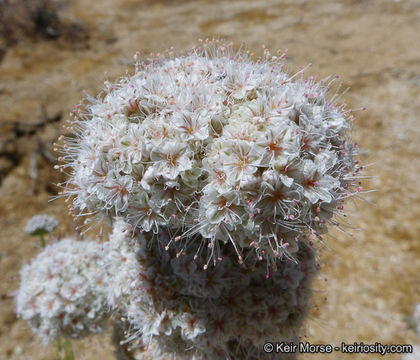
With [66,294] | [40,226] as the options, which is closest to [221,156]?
[66,294]

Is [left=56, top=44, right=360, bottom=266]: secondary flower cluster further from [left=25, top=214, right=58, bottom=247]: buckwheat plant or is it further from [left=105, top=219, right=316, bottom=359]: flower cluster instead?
[left=25, top=214, right=58, bottom=247]: buckwheat plant

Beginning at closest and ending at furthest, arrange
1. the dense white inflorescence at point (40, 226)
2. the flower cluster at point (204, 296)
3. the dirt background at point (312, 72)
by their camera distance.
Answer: the flower cluster at point (204, 296), the dense white inflorescence at point (40, 226), the dirt background at point (312, 72)

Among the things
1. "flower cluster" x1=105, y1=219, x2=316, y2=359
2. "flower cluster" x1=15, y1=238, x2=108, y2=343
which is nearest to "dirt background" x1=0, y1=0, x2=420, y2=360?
"flower cluster" x1=105, y1=219, x2=316, y2=359

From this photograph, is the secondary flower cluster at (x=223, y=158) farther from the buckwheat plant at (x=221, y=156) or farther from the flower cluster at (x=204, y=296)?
the flower cluster at (x=204, y=296)

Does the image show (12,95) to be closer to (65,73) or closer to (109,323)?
(65,73)

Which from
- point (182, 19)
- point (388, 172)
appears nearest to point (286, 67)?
point (388, 172)

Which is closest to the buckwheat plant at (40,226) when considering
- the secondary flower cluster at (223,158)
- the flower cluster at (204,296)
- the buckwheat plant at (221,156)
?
the flower cluster at (204,296)
